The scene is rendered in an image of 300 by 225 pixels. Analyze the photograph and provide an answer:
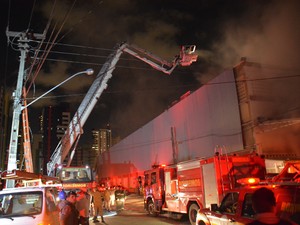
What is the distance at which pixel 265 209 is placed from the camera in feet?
7.70

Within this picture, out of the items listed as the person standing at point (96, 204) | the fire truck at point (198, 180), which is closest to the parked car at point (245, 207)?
the fire truck at point (198, 180)

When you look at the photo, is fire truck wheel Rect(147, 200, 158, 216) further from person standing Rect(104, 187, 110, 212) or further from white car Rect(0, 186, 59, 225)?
white car Rect(0, 186, 59, 225)

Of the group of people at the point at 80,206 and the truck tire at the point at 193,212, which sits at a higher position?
the group of people at the point at 80,206

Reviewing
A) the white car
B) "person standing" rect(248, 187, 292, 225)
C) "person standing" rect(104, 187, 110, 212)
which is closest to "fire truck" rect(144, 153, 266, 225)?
"person standing" rect(104, 187, 110, 212)

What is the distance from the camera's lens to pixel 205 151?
23141mm

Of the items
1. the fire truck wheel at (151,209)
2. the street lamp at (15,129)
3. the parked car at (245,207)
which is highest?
the street lamp at (15,129)

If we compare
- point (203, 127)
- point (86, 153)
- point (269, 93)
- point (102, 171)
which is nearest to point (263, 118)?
point (269, 93)

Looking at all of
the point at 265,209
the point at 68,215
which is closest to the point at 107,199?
the point at 68,215

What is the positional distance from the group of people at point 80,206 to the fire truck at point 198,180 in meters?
2.62

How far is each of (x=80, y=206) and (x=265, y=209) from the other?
328 inches

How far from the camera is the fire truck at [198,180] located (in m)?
9.52

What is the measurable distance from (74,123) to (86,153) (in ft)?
322

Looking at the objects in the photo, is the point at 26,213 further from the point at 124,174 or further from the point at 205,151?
the point at 124,174

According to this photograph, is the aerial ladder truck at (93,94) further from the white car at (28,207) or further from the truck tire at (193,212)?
the white car at (28,207)
